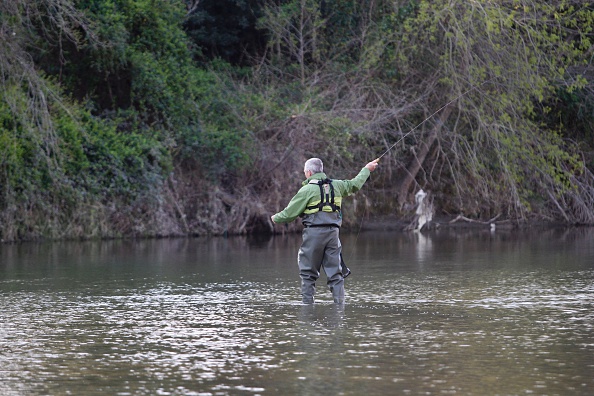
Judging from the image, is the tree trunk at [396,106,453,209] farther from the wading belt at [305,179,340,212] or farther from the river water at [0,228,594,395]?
the wading belt at [305,179,340,212]

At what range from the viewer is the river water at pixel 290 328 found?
26.5ft

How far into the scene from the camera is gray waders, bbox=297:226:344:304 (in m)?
12.6

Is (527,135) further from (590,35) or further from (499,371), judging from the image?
(499,371)

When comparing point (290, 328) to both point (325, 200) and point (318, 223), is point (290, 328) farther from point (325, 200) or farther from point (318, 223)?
point (325, 200)

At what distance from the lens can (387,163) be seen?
103ft

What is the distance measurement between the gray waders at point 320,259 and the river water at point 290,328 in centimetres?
22

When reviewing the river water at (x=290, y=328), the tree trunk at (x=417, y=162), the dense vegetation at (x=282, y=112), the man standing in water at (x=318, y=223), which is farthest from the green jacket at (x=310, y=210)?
the tree trunk at (x=417, y=162)

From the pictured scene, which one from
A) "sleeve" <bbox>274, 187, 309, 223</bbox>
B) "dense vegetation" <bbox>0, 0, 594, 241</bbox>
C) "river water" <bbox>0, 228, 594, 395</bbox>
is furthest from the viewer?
"dense vegetation" <bbox>0, 0, 594, 241</bbox>

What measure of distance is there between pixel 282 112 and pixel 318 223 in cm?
1754

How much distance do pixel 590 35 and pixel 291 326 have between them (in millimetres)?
24460

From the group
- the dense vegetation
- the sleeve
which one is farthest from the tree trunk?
the sleeve

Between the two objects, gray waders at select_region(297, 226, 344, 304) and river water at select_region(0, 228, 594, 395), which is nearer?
river water at select_region(0, 228, 594, 395)

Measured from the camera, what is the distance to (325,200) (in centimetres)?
1252

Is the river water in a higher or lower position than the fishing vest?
lower
